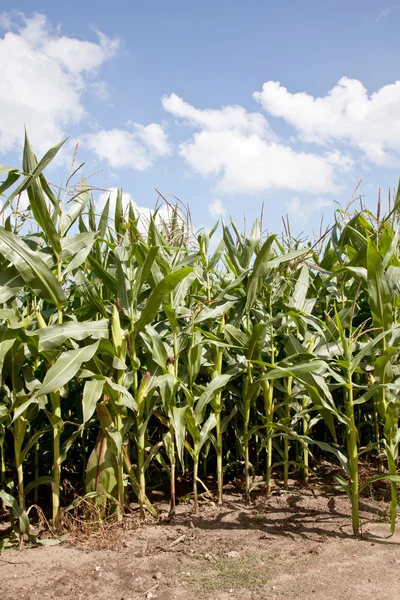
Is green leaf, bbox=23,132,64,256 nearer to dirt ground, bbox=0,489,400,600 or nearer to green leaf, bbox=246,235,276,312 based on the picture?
green leaf, bbox=246,235,276,312

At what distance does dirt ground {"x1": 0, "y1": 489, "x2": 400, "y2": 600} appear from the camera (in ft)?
7.76

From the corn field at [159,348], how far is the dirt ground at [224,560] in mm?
159

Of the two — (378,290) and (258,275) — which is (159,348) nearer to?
(258,275)

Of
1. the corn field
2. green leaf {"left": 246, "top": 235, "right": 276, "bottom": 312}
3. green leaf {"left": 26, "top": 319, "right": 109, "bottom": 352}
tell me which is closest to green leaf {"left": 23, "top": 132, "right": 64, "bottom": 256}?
the corn field

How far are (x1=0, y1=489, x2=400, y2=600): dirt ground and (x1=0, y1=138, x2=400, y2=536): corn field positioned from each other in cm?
16

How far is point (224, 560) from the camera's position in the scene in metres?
2.65

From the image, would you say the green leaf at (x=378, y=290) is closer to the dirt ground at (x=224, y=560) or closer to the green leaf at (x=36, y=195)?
the dirt ground at (x=224, y=560)

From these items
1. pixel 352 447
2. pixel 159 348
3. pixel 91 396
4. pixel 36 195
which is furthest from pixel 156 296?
pixel 352 447

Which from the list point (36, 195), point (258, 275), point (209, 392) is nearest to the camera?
point (36, 195)

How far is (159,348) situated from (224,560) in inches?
45.1

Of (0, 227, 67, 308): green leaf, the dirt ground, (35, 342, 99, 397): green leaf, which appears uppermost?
(0, 227, 67, 308): green leaf

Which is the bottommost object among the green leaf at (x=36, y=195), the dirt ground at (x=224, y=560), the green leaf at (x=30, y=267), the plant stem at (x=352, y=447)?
the dirt ground at (x=224, y=560)

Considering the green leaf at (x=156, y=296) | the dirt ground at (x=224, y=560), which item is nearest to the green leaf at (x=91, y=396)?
the green leaf at (x=156, y=296)

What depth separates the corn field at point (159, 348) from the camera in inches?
110
